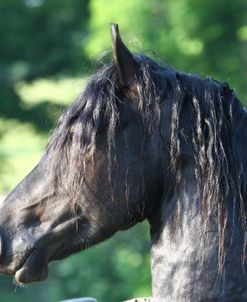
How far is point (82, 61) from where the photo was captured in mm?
9914

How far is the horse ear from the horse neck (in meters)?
0.24

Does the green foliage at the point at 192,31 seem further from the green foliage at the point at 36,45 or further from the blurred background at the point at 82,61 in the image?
the green foliage at the point at 36,45

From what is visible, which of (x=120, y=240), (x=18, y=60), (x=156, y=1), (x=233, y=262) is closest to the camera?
(x=233, y=262)

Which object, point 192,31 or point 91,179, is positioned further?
point 192,31

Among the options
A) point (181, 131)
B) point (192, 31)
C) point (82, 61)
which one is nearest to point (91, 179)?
point (181, 131)

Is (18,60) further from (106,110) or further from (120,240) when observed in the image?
(106,110)

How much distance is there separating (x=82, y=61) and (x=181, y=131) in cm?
779

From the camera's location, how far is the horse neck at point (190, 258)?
2.14 metres

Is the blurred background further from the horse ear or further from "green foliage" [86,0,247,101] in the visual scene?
the horse ear

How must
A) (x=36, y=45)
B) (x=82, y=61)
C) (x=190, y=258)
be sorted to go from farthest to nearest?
(x=36, y=45), (x=82, y=61), (x=190, y=258)

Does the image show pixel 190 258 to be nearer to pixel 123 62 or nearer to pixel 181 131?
pixel 181 131

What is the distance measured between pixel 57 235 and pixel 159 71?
17.4 inches

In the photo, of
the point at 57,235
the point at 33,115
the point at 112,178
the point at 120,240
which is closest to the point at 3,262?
the point at 57,235

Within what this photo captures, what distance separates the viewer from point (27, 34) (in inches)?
408
